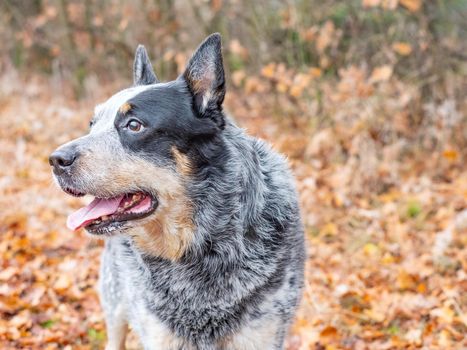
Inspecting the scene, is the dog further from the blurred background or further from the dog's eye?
the blurred background

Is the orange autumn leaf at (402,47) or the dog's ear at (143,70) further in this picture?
the orange autumn leaf at (402,47)

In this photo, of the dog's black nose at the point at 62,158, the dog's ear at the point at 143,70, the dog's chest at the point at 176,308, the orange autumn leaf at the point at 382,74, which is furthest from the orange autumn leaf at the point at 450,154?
the dog's black nose at the point at 62,158

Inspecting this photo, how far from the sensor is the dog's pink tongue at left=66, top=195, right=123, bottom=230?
3.19 m

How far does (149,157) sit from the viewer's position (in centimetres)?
319

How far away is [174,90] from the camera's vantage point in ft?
11.0

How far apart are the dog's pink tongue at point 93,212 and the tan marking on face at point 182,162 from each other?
35 cm

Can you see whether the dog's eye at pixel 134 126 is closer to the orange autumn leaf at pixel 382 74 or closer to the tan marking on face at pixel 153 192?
the tan marking on face at pixel 153 192

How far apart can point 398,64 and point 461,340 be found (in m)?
4.68

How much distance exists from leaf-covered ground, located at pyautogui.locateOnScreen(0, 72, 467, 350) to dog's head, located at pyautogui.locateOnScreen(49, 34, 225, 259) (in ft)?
2.62

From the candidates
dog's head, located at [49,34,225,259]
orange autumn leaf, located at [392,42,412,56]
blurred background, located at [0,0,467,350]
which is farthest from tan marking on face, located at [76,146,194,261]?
orange autumn leaf, located at [392,42,412,56]

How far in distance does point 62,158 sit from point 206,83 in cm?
89

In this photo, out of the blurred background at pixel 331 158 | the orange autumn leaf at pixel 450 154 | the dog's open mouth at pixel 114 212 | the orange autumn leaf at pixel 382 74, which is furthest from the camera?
the orange autumn leaf at pixel 450 154

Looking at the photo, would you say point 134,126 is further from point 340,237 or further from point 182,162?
point 340,237

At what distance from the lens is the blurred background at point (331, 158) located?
487 cm
